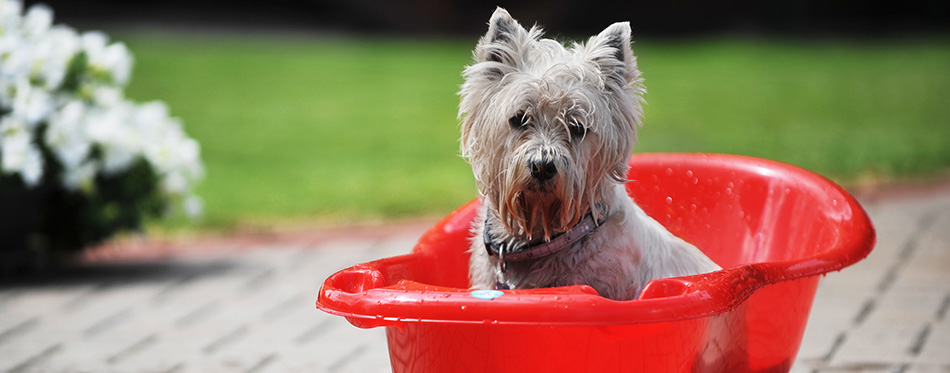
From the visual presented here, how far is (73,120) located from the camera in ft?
19.8

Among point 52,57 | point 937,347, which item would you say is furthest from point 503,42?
point 52,57

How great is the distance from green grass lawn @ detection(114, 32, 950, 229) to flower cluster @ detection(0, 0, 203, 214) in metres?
1.43

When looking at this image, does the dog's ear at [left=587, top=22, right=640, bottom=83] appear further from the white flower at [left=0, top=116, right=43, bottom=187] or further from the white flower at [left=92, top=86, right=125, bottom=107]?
the white flower at [left=92, top=86, right=125, bottom=107]

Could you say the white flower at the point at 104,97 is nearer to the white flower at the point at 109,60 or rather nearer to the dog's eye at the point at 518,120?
the white flower at the point at 109,60

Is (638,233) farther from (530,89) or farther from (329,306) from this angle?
(329,306)

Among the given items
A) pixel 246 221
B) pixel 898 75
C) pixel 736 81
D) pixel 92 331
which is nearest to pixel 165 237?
pixel 246 221

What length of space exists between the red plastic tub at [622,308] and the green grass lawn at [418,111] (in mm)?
2745

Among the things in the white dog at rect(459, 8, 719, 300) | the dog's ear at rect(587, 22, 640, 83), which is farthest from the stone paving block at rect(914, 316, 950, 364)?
the dog's ear at rect(587, 22, 640, 83)

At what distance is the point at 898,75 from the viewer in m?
14.9

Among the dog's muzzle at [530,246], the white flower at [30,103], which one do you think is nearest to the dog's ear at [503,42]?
the dog's muzzle at [530,246]

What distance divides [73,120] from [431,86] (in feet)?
31.2

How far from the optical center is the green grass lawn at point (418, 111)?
892cm

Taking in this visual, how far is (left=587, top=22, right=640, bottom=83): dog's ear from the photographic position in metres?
3.44

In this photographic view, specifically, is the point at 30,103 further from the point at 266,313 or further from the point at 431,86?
the point at 431,86
